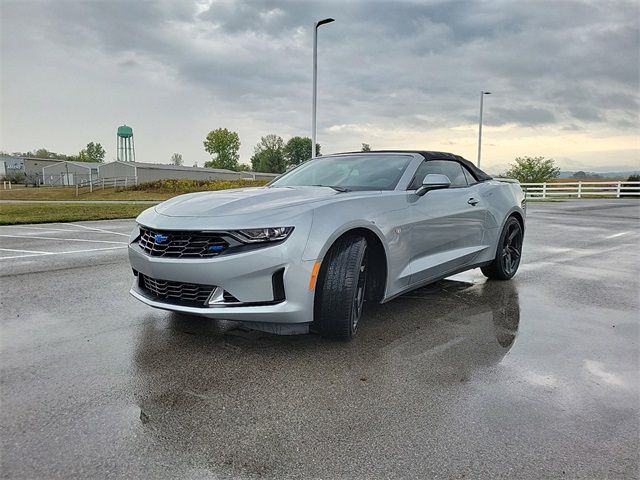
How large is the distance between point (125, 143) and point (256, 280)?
88603 mm

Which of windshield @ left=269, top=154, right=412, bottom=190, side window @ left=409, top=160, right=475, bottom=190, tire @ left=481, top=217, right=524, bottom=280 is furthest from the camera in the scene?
tire @ left=481, top=217, right=524, bottom=280

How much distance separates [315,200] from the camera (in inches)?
133

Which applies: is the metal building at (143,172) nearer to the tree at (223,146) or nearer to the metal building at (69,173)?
the metal building at (69,173)

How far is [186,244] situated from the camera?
3109 millimetres

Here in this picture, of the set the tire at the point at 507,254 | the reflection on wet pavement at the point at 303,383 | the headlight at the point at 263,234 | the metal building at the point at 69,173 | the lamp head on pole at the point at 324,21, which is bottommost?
the reflection on wet pavement at the point at 303,383

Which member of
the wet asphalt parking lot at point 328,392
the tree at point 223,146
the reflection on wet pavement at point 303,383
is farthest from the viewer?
the tree at point 223,146

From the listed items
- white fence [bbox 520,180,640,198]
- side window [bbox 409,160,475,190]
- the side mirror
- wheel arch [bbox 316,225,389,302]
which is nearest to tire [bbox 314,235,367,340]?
wheel arch [bbox 316,225,389,302]

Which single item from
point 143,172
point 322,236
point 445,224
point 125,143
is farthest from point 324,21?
point 125,143

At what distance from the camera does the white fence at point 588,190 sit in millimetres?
32688

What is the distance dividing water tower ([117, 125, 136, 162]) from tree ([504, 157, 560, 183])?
63.2m

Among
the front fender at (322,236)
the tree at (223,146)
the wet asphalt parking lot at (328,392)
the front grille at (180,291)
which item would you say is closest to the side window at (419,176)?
the front fender at (322,236)

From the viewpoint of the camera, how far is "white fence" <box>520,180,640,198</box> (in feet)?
107

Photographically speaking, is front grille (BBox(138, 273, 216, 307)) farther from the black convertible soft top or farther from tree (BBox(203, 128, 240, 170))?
tree (BBox(203, 128, 240, 170))

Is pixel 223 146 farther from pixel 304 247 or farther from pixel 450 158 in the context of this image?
pixel 304 247
